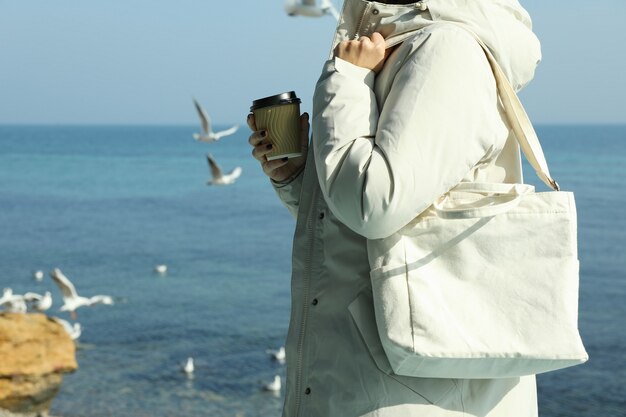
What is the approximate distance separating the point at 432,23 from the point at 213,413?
1086cm

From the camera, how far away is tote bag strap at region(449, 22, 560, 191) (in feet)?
4.01

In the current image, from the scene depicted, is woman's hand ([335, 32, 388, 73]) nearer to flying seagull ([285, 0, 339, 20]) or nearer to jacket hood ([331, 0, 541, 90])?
jacket hood ([331, 0, 541, 90])

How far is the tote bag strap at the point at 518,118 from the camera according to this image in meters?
1.22

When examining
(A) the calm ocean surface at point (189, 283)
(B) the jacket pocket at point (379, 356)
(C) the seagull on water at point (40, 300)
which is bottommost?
(A) the calm ocean surface at point (189, 283)

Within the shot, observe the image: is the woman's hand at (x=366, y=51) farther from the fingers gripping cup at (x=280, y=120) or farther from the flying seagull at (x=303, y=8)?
the flying seagull at (x=303, y=8)

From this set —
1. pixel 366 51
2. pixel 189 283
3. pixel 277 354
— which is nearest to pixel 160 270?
pixel 189 283

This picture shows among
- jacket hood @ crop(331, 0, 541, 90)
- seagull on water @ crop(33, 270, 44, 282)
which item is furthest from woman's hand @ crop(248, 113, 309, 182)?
seagull on water @ crop(33, 270, 44, 282)

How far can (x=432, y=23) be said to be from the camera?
1.22 metres

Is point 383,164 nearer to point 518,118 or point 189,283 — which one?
point 518,118

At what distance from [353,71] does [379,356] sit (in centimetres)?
42

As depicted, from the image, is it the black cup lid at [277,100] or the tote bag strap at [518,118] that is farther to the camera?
the black cup lid at [277,100]

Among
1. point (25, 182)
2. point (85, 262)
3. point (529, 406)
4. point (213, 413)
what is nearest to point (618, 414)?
point (213, 413)

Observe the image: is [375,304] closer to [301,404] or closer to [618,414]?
[301,404]

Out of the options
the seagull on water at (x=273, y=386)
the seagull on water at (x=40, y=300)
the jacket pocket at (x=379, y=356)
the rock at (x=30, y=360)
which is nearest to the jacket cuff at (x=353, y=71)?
the jacket pocket at (x=379, y=356)
